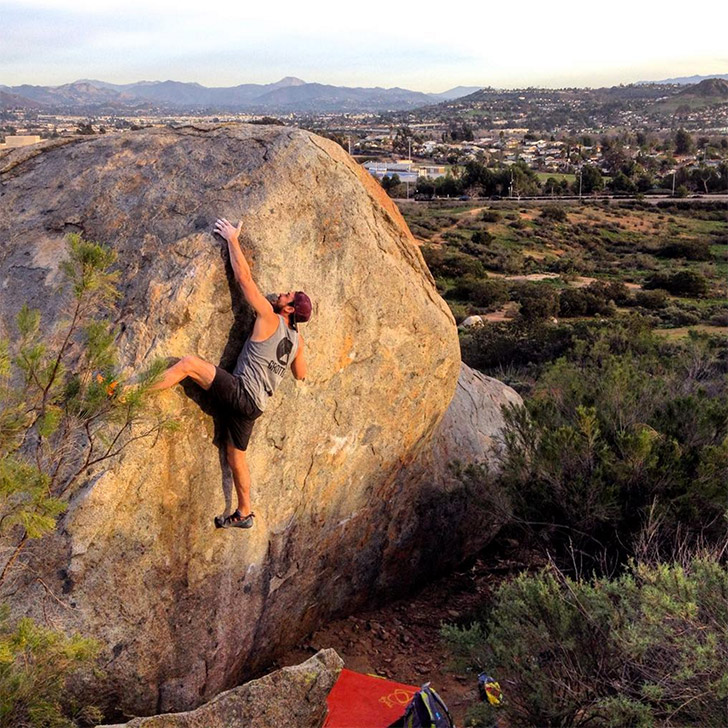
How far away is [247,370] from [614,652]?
2.79 m

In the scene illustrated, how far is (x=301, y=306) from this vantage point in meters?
5.48

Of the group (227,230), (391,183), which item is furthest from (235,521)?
(391,183)

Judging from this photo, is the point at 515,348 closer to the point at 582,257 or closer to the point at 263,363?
the point at 263,363

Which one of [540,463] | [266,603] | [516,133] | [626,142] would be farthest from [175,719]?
[516,133]

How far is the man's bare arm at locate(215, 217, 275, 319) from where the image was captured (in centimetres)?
525

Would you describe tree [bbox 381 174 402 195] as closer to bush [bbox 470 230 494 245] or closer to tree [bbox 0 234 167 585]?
bush [bbox 470 230 494 245]

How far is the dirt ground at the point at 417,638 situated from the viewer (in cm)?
606

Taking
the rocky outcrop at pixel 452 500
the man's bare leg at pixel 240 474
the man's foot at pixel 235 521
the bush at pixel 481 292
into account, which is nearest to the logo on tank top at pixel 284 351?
the man's bare leg at pixel 240 474

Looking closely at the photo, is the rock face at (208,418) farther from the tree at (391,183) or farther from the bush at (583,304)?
the tree at (391,183)

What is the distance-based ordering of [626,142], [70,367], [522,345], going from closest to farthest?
[70,367], [522,345], [626,142]

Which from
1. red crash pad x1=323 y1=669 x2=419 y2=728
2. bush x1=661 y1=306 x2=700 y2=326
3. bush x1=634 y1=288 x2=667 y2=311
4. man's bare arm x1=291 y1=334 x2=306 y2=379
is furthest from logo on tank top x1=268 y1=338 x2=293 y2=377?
bush x1=634 y1=288 x2=667 y2=311

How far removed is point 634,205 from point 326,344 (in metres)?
53.6

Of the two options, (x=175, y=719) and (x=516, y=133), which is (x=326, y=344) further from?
(x=516, y=133)

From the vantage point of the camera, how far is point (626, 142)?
4048 inches
